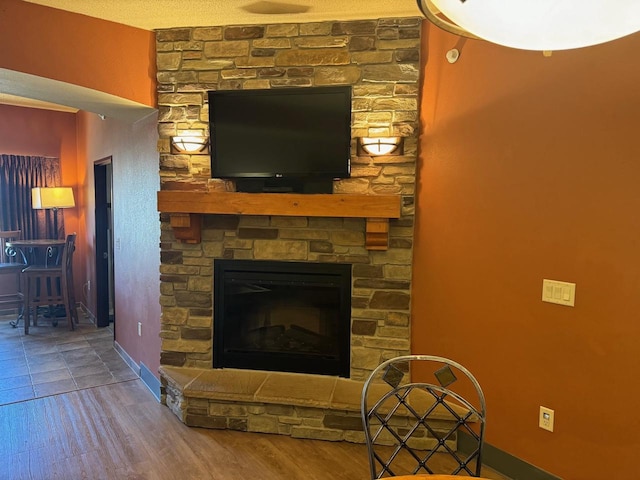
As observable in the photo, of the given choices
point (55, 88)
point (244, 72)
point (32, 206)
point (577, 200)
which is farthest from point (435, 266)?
point (32, 206)

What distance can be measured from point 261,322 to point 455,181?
1694 mm

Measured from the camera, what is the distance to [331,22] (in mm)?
2730

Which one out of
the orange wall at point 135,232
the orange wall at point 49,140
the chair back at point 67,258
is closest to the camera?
the orange wall at point 135,232

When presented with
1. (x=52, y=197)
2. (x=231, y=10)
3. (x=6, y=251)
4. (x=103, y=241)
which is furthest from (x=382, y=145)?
(x=6, y=251)

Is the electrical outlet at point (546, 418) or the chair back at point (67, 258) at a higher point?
the chair back at point (67, 258)

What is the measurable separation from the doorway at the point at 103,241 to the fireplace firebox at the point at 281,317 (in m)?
2.43

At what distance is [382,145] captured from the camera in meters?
2.66

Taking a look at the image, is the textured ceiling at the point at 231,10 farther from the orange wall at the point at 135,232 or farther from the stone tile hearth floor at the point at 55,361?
the stone tile hearth floor at the point at 55,361

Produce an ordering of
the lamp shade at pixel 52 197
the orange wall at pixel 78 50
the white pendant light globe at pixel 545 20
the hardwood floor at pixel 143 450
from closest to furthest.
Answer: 1. the white pendant light globe at pixel 545 20
2. the hardwood floor at pixel 143 450
3. the orange wall at pixel 78 50
4. the lamp shade at pixel 52 197

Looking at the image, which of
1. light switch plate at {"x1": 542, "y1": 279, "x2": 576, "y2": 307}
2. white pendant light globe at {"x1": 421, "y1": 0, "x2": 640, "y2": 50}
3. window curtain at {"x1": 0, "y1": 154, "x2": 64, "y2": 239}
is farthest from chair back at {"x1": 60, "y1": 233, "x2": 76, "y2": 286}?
white pendant light globe at {"x1": 421, "y1": 0, "x2": 640, "y2": 50}

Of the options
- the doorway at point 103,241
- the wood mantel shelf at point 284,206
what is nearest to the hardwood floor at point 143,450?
the wood mantel shelf at point 284,206

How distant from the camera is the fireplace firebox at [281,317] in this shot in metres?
2.95

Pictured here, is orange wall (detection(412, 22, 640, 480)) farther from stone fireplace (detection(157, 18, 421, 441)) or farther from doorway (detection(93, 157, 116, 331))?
doorway (detection(93, 157, 116, 331))

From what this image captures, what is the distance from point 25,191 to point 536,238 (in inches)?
232
